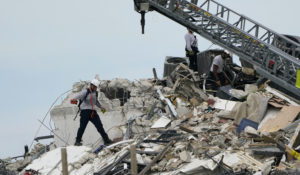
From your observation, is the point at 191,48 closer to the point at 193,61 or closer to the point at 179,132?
the point at 193,61

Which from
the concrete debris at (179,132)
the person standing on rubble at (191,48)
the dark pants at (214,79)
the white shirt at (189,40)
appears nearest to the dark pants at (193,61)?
the person standing on rubble at (191,48)

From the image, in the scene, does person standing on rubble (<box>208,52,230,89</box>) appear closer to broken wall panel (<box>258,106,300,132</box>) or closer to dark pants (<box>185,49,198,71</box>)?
dark pants (<box>185,49,198,71</box>)

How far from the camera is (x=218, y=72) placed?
21.2 metres

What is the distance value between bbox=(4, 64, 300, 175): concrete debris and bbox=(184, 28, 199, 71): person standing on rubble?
0.86m

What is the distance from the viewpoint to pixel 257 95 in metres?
18.0

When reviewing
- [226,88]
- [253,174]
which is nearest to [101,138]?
[226,88]

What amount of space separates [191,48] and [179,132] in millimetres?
7088

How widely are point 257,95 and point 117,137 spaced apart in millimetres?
4555

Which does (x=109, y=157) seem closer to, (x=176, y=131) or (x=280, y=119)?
(x=176, y=131)

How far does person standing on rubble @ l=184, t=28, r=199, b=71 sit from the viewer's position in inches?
877

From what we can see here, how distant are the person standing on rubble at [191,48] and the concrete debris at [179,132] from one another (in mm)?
858

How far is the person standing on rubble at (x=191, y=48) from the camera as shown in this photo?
22.3 metres

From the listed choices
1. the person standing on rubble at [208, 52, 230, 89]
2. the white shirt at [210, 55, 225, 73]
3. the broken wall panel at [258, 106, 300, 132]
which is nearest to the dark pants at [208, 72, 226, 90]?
the person standing on rubble at [208, 52, 230, 89]

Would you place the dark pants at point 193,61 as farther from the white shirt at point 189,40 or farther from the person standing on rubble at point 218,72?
the person standing on rubble at point 218,72
